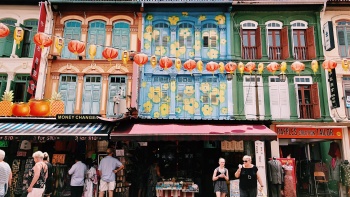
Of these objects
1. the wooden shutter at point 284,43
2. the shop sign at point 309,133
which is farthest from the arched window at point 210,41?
the shop sign at point 309,133

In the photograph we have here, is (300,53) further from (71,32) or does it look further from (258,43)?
(71,32)

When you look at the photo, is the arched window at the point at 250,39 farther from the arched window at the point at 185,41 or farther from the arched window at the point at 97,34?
the arched window at the point at 97,34

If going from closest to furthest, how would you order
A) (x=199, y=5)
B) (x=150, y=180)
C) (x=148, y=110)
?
(x=150, y=180) → (x=148, y=110) → (x=199, y=5)

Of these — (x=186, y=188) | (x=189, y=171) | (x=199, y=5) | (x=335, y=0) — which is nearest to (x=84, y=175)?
(x=186, y=188)

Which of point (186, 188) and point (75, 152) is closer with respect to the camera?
point (186, 188)

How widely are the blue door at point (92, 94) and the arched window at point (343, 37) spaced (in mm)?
12314

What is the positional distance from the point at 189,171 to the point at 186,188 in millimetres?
2448

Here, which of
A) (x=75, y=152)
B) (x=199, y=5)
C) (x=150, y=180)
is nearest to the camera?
(x=150, y=180)

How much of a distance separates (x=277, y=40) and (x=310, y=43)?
158cm

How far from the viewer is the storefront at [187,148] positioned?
972 cm

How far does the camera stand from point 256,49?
14617mm

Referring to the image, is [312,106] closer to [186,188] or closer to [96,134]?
[186,188]

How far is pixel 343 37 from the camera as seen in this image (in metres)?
14.6

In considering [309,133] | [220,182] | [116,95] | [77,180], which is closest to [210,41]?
[116,95]
